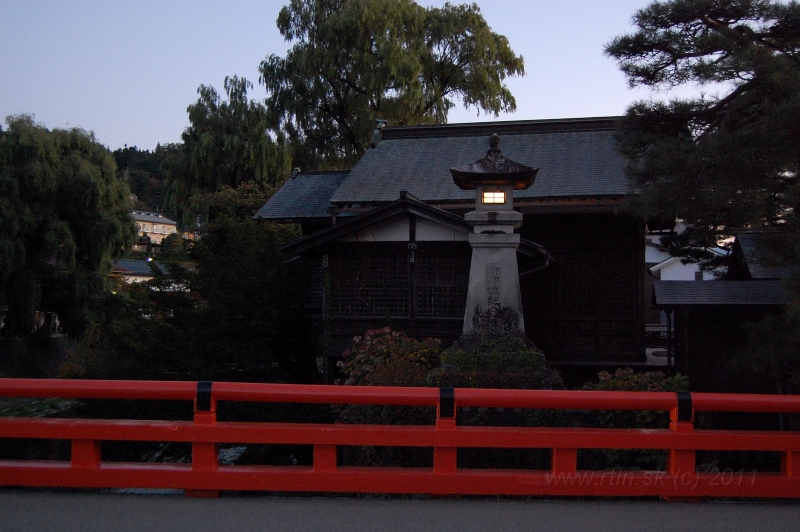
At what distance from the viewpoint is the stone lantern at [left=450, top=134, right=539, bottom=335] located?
1127 cm

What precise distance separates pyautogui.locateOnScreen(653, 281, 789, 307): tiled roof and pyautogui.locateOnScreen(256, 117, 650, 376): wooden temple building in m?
2.44

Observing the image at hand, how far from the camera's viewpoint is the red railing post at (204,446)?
5.59 metres

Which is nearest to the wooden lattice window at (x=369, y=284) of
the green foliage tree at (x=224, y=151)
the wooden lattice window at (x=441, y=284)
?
the wooden lattice window at (x=441, y=284)

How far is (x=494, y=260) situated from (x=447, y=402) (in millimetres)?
5999

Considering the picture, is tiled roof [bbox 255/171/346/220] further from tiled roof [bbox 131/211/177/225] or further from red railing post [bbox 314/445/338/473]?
tiled roof [bbox 131/211/177/225]

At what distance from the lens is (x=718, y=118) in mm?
11484

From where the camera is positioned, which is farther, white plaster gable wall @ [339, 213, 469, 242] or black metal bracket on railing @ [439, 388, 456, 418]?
white plaster gable wall @ [339, 213, 469, 242]

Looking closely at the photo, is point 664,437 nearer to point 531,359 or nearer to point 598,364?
point 531,359

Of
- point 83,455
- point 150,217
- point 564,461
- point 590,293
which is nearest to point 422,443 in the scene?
point 564,461

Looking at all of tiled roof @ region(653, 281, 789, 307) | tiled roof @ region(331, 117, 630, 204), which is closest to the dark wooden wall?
tiled roof @ region(331, 117, 630, 204)

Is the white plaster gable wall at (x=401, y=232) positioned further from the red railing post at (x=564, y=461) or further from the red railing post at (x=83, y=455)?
the red railing post at (x=83, y=455)

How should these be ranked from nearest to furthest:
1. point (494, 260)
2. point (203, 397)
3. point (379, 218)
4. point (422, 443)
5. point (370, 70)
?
point (422, 443), point (203, 397), point (494, 260), point (379, 218), point (370, 70)

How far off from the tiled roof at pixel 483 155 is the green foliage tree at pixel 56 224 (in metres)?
12.5

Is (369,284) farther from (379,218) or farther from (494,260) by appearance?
(494,260)
